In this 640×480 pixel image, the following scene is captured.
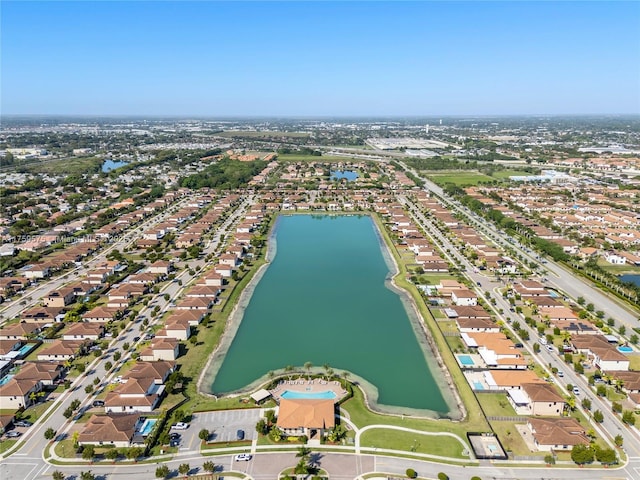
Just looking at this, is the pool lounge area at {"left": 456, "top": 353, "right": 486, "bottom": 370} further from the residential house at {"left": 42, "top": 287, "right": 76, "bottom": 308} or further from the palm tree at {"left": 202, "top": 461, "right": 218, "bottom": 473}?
the residential house at {"left": 42, "top": 287, "right": 76, "bottom": 308}

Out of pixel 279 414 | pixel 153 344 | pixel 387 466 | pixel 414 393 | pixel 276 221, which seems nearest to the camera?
pixel 387 466

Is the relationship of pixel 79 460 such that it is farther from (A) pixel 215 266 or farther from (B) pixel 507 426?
(A) pixel 215 266

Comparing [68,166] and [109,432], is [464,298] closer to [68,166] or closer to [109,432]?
[109,432]

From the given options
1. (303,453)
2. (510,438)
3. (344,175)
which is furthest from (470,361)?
(344,175)

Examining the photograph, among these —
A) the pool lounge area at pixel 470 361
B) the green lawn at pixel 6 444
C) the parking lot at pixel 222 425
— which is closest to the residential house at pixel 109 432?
the parking lot at pixel 222 425

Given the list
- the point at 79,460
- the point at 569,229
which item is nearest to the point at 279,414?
the point at 79,460
